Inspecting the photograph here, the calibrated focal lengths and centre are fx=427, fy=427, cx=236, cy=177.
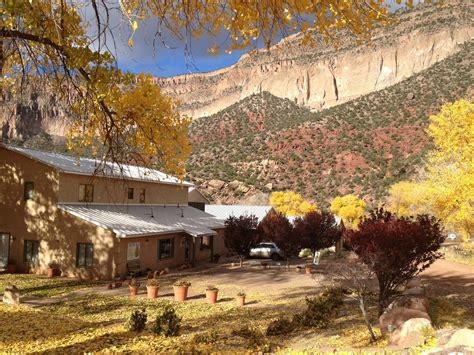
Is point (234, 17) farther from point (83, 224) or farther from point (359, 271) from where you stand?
point (83, 224)

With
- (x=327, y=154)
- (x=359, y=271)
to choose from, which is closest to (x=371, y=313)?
(x=359, y=271)

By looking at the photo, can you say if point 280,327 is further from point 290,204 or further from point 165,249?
point 290,204

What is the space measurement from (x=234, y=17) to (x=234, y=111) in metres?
115

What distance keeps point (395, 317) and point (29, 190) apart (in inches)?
910

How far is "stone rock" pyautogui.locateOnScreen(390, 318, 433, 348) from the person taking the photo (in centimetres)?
1071

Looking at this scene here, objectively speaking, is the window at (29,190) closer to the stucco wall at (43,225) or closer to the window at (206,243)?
the stucco wall at (43,225)

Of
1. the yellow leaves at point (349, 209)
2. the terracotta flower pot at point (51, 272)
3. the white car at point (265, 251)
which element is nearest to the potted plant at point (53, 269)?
the terracotta flower pot at point (51, 272)

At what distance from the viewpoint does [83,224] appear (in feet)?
83.1

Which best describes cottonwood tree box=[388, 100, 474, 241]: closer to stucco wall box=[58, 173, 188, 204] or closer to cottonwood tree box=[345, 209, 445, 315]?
cottonwood tree box=[345, 209, 445, 315]

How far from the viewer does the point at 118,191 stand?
30.4 meters

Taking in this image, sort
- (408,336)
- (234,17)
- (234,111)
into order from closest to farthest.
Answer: (234,17) → (408,336) → (234,111)

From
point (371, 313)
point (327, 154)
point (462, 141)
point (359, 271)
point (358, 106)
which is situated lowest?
point (371, 313)

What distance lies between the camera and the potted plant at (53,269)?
2503cm

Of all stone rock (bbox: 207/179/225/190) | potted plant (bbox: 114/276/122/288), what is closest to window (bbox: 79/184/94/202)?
potted plant (bbox: 114/276/122/288)
